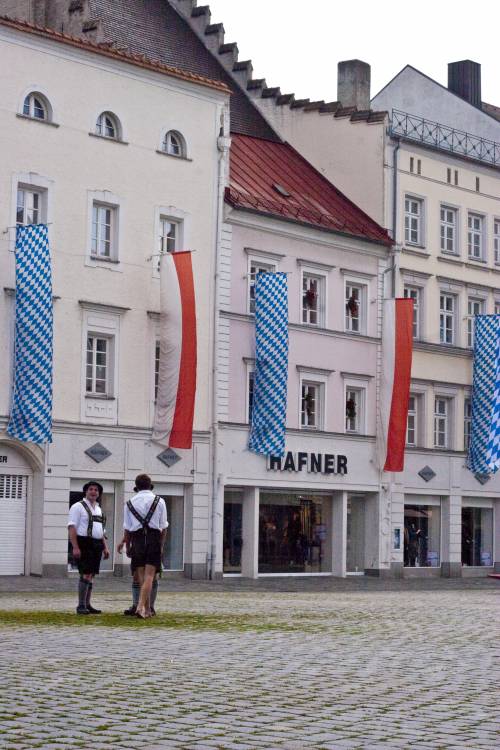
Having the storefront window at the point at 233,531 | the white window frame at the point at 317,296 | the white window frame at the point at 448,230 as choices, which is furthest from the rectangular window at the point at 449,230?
the storefront window at the point at 233,531

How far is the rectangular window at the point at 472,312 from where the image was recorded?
52.5 m

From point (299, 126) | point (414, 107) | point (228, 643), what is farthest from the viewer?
point (414, 107)

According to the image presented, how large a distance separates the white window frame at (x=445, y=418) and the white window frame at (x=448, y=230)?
15.7 feet

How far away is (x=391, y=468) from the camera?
4769 centimetres

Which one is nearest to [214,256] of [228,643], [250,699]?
[228,643]

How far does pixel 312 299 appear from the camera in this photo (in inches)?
1837

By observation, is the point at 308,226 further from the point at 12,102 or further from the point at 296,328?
the point at 12,102

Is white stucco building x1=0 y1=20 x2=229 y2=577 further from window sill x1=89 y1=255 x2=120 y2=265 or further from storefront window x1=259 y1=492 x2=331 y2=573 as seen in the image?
storefront window x1=259 y1=492 x2=331 y2=573

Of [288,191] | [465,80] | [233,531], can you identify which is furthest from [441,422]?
[465,80]

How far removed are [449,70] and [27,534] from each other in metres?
33.0

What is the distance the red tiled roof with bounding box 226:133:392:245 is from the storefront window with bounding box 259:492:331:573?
8113mm

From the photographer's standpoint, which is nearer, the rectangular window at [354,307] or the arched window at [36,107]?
the arched window at [36,107]

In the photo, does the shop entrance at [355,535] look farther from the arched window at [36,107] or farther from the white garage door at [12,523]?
the arched window at [36,107]

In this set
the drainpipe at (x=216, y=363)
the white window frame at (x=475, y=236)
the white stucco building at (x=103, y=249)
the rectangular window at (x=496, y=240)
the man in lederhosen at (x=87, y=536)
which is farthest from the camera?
the rectangular window at (x=496, y=240)
